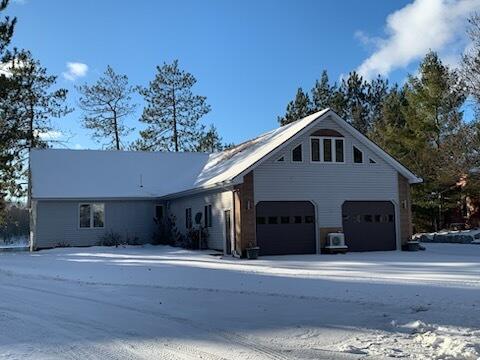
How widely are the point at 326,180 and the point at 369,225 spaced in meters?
2.86

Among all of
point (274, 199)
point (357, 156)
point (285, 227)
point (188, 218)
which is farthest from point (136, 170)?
point (357, 156)

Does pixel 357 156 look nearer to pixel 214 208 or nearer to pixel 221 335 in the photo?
pixel 214 208

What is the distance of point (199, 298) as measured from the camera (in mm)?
10508

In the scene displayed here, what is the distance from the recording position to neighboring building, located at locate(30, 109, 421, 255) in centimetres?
2198

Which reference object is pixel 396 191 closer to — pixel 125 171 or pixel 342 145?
pixel 342 145

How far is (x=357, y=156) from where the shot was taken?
2384 centimetres

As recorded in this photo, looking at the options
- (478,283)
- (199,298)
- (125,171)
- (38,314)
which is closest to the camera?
(38,314)

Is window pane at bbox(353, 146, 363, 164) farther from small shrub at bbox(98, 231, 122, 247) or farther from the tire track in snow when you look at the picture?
the tire track in snow

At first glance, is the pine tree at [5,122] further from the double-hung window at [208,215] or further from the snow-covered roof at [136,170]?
the double-hung window at [208,215]

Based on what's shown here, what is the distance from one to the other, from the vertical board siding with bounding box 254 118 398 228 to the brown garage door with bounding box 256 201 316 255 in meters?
0.32

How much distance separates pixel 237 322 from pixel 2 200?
35.4 meters

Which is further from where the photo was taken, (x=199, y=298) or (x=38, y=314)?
(x=199, y=298)

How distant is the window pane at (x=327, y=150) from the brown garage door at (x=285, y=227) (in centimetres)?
203

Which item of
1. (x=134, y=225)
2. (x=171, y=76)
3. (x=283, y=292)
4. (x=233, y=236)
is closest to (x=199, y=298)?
(x=283, y=292)
